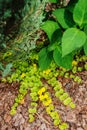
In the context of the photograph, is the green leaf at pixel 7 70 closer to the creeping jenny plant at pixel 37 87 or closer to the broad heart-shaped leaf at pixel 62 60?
the creeping jenny plant at pixel 37 87

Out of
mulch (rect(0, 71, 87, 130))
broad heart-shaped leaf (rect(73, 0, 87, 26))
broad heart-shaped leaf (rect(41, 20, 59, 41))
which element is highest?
broad heart-shaped leaf (rect(73, 0, 87, 26))

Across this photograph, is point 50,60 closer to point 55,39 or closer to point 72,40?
point 55,39

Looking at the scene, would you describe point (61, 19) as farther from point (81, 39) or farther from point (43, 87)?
point (43, 87)

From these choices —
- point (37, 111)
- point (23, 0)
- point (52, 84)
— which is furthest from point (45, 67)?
point (23, 0)

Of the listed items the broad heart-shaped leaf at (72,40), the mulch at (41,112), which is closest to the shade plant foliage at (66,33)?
the broad heart-shaped leaf at (72,40)

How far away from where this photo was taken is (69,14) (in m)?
3.28

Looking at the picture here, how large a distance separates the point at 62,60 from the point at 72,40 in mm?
323

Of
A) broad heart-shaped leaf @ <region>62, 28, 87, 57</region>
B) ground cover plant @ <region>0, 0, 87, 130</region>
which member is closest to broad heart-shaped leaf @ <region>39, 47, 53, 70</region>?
ground cover plant @ <region>0, 0, 87, 130</region>

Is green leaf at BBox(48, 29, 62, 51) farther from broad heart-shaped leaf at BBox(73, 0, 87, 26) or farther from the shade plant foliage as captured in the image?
broad heart-shaped leaf at BBox(73, 0, 87, 26)

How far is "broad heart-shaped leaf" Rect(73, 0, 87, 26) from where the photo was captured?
3055 millimetres

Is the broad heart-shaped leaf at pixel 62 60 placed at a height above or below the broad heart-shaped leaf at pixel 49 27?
below

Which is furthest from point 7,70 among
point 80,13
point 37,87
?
point 80,13

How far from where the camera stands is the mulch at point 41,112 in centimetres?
326

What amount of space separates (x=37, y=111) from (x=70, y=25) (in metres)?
0.90
